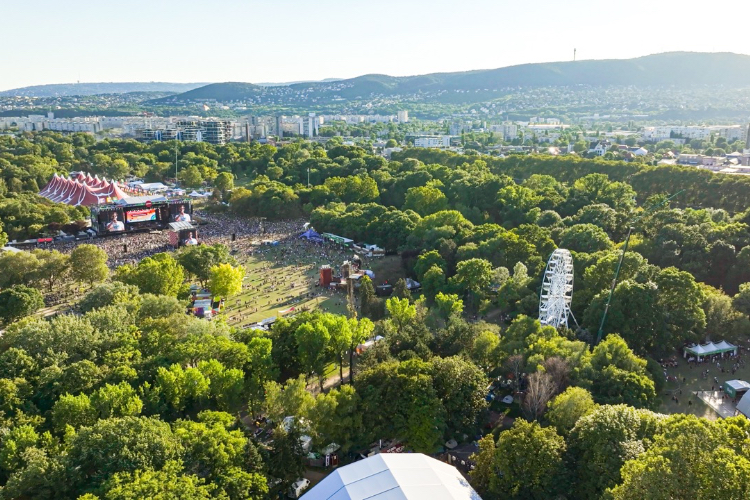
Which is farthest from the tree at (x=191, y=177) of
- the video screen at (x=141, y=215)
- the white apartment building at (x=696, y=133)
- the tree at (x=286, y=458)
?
the white apartment building at (x=696, y=133)

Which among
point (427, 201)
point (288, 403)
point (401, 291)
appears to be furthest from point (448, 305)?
point (427, 201)

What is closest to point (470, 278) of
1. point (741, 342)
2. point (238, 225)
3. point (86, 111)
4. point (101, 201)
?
point (741, 342)

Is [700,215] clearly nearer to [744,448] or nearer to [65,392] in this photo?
[744,448]

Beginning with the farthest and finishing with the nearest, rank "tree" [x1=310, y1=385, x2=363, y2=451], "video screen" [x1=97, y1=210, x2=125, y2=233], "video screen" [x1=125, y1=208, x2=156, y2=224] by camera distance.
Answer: "video screen" [x1=125, y1=208, x2=156, y2=224], "video screen" [x1=97, y1=210, x2=125, y2=233], "tree" [x1=310, y1=385, x2=363, y2=451]

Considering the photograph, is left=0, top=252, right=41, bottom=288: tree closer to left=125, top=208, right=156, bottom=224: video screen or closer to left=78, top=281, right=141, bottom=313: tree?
left=78, top=281, right=141, bottom=313: tree

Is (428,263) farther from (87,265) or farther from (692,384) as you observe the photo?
(87,265)

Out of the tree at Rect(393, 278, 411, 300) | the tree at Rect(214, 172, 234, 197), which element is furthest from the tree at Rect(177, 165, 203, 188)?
the tree at Rect(393, 278, 411, 300)

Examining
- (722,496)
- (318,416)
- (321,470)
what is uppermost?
(722,496)
